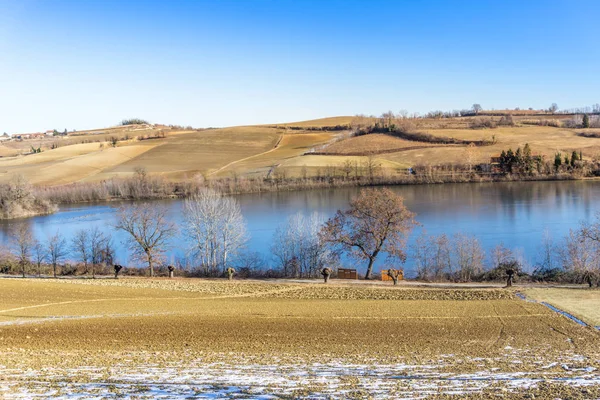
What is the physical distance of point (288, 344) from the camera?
54.2ft

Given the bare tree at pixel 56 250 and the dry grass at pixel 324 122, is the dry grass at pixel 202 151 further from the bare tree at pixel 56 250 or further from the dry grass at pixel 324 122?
the bare tree at pixel 56 250

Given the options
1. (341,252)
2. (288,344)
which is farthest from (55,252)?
(288,344)

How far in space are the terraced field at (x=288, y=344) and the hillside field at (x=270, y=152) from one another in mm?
74945

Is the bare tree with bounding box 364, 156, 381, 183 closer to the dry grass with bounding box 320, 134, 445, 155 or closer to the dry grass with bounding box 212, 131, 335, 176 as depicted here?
the dry grass with bounding box 320, 134, 445, 155

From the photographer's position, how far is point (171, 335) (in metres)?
17.6

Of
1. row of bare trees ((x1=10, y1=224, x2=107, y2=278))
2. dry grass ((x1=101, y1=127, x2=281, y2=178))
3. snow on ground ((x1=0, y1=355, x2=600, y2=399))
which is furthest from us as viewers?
dry grass ((x1=101, y1=127, x2=281, y2=178))

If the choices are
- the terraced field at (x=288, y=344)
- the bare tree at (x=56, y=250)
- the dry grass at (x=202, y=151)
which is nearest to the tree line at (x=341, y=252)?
the bare tree at (x=56, y=250)

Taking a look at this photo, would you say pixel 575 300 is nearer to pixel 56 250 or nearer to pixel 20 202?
pixel 56 250

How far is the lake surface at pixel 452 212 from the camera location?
157 feet

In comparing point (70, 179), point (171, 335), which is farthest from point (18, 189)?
point (171, 335)

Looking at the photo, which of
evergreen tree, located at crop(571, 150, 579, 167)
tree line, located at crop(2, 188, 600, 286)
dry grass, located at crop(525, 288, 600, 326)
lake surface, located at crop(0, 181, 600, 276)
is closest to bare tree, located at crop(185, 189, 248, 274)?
tree line, located at crop(2, 188, 600, 286)

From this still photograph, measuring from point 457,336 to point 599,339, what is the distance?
446 centimetres

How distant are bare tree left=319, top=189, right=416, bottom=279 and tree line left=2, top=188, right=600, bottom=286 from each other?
0.24ft

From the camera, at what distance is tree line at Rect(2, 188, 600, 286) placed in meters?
35.7
